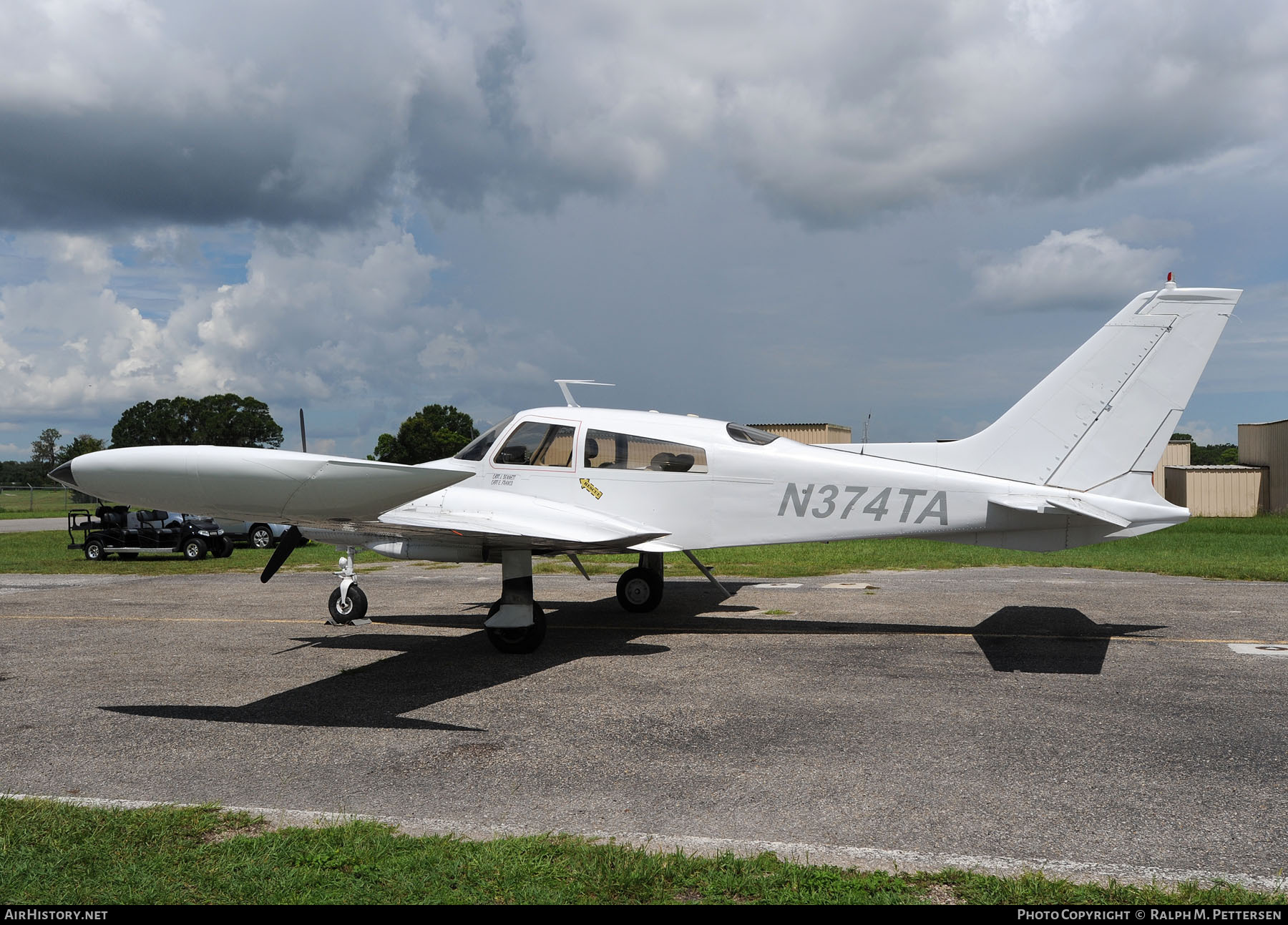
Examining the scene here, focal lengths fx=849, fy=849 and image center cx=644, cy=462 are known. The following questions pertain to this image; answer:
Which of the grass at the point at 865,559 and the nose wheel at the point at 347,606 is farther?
the grass at the point at 865,559

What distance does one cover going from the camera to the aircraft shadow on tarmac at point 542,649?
6.99 m

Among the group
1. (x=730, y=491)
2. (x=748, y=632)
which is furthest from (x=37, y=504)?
(x=730, y=491)

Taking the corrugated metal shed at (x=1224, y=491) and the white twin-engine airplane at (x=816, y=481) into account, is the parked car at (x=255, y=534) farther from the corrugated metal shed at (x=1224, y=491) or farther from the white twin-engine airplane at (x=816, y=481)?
the corrugated metal shed at (x=1224, y=491)

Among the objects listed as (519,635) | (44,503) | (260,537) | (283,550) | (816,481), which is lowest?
(519,635)

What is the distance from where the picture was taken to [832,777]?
519 cm

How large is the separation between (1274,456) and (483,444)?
150 feet

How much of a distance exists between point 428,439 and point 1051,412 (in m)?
66.5

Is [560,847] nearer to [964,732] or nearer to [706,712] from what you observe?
[706,712]

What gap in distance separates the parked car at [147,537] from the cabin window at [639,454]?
16907 millimetres

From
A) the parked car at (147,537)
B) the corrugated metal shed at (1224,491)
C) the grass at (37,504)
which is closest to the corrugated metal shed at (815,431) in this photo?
the corrugated metal shed at (1224,491)

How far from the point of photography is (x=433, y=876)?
12.3ft

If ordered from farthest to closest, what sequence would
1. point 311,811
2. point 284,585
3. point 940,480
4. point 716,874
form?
point 284,585 → point 940,480 → point 311,811 → point 716,874

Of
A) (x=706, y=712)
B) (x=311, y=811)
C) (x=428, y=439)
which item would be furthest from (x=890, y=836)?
(x=428, y=439)

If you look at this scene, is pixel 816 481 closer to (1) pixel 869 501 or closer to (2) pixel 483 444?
(1) pixel 869 501
